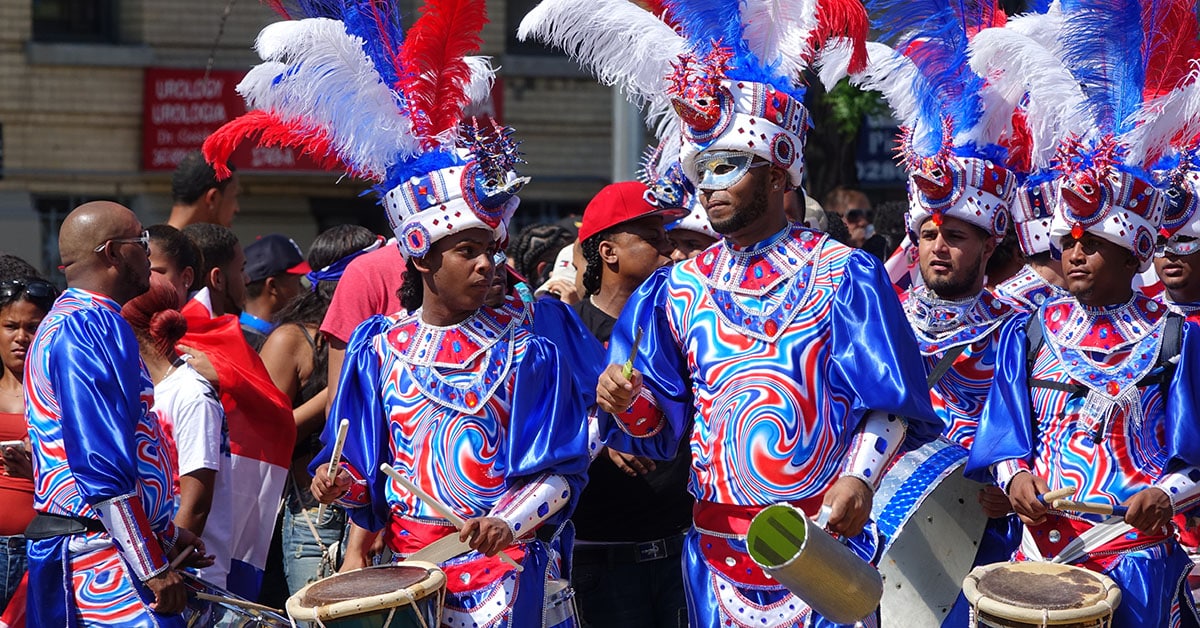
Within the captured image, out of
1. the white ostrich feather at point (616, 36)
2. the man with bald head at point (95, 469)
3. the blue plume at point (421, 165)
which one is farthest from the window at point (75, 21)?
the white ostrich feather at point (616, 36)

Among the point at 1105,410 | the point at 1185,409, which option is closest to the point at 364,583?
the point at 1105,410

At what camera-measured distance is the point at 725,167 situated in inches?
191

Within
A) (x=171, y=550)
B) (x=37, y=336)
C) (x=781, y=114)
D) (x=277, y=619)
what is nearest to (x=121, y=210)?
(x=37, y=336)

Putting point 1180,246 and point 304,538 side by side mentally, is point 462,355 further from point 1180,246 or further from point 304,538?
point 1180,246

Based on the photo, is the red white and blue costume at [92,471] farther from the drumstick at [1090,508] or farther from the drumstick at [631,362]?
the drumstick at [1090,508]

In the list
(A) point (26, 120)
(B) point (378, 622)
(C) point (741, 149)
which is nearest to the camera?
(B) point (378, 622)

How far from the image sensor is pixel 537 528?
4934 mm

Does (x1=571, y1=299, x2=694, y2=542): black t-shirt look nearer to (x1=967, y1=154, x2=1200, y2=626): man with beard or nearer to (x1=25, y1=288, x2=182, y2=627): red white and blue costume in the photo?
(x1=967, y1=154, x2=1200, y2=626): man with beard

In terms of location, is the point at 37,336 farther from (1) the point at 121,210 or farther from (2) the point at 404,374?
(2) the point at 404,374

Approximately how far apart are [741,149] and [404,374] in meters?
1.18

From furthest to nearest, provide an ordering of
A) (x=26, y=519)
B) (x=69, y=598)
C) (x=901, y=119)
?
1. (x=901, y=119)
2. (x=26, y=519)
3. (x=69, y=598)

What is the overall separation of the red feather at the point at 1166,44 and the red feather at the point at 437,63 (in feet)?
6.91

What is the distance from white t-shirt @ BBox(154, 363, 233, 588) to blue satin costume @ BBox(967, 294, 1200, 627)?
2.57 metres

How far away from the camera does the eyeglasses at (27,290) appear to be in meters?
6.07
